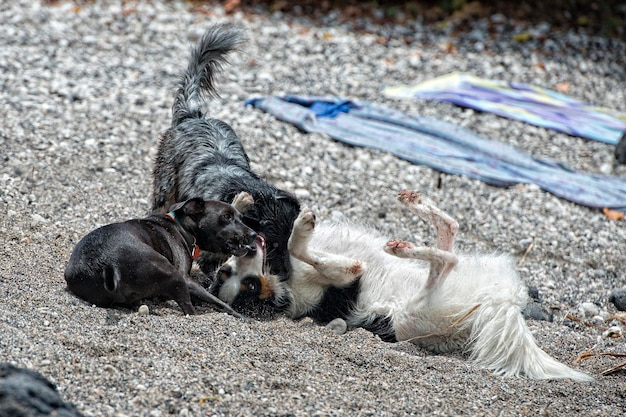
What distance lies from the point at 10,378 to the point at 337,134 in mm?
5578

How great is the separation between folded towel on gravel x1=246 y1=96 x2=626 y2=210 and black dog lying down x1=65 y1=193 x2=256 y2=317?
127 inches

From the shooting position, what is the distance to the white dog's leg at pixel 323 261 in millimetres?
5090

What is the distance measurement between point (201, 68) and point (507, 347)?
3.34m

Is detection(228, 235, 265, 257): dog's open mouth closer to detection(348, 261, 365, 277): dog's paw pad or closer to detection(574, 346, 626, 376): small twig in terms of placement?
detection(348, 261, 365, 277): dog's paw pad

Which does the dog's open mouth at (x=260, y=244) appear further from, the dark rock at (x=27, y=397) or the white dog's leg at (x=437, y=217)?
the dark rock at (x=27, y=397)

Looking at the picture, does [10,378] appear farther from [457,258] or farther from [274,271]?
[457,258]

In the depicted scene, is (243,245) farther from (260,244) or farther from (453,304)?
(453,304)

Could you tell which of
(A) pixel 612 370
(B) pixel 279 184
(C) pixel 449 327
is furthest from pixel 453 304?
(B) pixel 279 184

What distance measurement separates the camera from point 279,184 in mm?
7121

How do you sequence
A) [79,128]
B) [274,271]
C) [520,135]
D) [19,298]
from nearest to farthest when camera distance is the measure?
[19,298], [274,271], [79,128], [520,135]

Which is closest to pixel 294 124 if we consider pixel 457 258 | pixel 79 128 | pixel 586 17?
pixel 79 128

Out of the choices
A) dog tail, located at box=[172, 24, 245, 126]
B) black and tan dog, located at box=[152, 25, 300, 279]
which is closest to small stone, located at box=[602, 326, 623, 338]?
black and tan dog, located at box=[152, 25, 300, 279]

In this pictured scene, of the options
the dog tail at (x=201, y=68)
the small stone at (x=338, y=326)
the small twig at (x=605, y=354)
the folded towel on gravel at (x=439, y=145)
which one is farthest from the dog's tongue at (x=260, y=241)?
the folded towel on gravel at (x=439, y=145)

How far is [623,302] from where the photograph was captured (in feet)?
19.7
